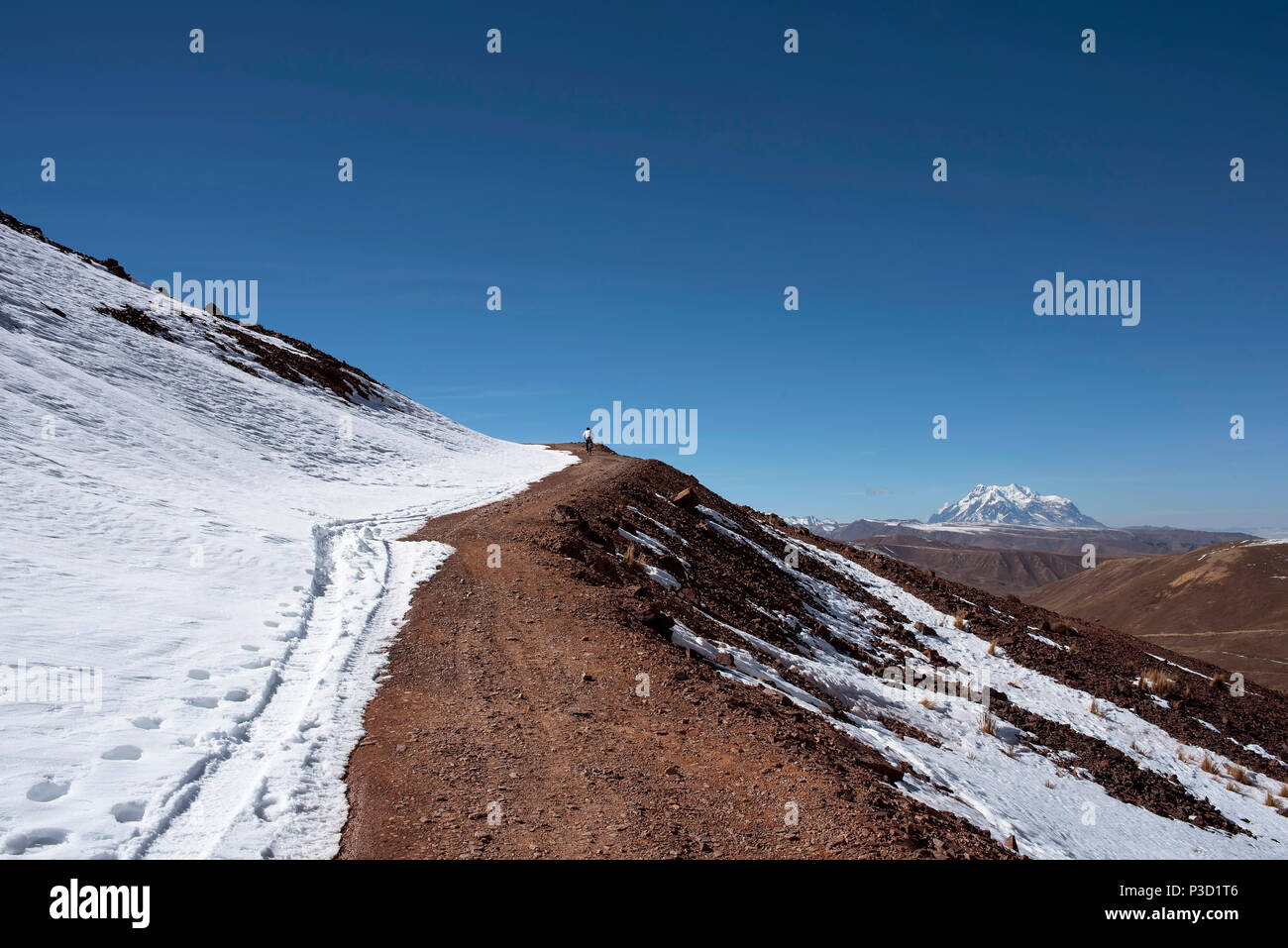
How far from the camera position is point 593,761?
261 inches

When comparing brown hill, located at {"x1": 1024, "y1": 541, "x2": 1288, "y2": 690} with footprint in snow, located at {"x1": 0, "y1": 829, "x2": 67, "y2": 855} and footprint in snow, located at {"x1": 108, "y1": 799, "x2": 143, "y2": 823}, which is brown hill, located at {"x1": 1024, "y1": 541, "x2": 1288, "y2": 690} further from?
footprint in snow, located at {"x1": 0, "y1": 829, "x2": 67, "y2": 855}

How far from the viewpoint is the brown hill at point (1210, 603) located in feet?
207

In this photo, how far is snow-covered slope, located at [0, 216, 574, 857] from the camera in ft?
17.6

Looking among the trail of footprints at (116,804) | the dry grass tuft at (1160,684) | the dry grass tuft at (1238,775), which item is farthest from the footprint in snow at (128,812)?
the dry grass tuft at (1160,684)

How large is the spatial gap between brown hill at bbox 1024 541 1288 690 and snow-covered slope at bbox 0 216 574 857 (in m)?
65.3

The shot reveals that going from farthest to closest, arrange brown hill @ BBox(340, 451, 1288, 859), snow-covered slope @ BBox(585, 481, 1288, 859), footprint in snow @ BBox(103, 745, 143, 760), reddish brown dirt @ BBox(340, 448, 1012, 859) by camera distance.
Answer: snow-covered slope @ BBox(585, 481, 1288, 859) < footprint in snow @ BBox(103, 745, 143, 760) < brown hill @ BBox(340, 451, 1288, 859) < reddish brown dirt @ BBox(340, 448, 1012, 859)

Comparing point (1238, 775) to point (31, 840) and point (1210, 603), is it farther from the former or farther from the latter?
point (1210, 603)

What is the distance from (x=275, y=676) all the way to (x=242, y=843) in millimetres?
3725

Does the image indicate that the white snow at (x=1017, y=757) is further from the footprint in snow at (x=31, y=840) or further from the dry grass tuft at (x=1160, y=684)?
the footprint in snow at (x=31, y=840)

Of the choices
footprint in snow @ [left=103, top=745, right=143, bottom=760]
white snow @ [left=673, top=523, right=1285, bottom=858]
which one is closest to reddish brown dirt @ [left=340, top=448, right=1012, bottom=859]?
white snow @ [left=673, top=523, right=1285, bottom=858]

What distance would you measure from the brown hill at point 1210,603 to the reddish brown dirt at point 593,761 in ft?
202
